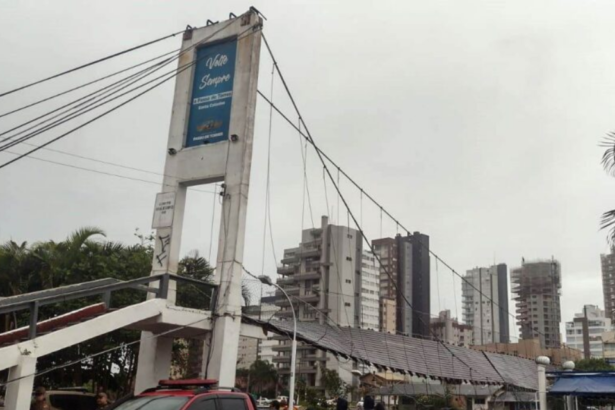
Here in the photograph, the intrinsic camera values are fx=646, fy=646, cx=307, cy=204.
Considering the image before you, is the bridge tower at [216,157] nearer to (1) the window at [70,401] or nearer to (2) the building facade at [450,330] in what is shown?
(1) the window at [70,401]

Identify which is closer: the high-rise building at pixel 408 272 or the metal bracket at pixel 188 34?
the metal bracket at pixel 188 34

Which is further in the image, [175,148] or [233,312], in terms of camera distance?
[175,148]

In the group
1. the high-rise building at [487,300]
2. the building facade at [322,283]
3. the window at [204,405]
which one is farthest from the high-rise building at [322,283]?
the window at [204,405]

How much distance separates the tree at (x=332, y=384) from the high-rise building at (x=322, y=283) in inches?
180

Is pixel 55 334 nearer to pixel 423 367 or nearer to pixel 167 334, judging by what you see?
pixel 167 334

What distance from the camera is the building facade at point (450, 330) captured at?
119 metres

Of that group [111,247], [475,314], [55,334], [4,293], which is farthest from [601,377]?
[475,314]

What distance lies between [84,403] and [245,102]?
9180 mm

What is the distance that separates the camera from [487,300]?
517 ft

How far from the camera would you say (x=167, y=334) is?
1611cm

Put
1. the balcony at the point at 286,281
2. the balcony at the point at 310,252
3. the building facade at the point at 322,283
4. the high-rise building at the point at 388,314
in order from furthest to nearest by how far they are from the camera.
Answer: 1. the high-rise building at the point at 388,314
2. the balcony at the point at 286,281
3. the balcony at the point at 310,252
4. the building facade at the point at 322,283

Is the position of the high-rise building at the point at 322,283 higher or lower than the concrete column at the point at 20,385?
higher

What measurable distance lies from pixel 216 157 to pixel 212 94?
1998 millimetres

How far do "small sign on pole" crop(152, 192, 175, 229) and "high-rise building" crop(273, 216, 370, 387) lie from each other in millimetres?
72219
